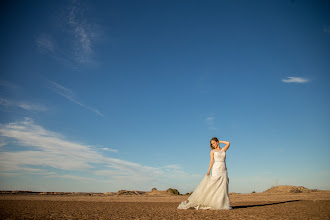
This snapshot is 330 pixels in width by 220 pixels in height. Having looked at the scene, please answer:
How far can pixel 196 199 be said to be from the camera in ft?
34.3

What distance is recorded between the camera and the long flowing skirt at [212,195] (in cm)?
1015

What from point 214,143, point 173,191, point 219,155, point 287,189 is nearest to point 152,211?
point 219,155

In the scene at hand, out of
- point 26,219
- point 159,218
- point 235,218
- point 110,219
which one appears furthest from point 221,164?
point 26,219

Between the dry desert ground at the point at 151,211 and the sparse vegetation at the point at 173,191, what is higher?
the sparse vegetation at the point at 173,191

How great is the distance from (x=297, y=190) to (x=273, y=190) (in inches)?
108

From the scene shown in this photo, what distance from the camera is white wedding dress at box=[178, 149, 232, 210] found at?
10.2 meters

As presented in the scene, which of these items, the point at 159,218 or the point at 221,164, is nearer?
the point at 159,218

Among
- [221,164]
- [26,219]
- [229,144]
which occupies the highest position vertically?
[229,144]

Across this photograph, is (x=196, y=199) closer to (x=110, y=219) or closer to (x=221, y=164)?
(x=221, y=164)

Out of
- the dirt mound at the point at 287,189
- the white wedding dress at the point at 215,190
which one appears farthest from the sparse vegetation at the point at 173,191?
the white wedding dress at the point at 215,190

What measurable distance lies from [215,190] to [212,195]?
0.76 feet

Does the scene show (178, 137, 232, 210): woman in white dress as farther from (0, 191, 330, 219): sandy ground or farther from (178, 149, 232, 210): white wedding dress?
(0, 191, 330, 219): sandy ground

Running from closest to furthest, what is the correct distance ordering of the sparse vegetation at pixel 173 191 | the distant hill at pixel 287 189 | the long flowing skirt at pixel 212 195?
the long flowing skirt at pixel 212 195, the distant hill at pixel 287 189, the sparse vegetation at pixel 173 191

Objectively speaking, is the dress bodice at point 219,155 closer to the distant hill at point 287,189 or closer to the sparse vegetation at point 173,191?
the sparse vegetation at point 173,191
